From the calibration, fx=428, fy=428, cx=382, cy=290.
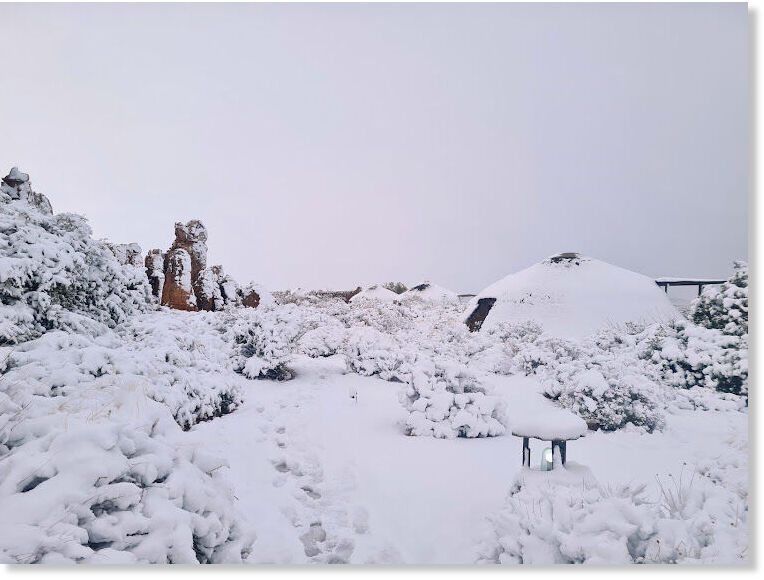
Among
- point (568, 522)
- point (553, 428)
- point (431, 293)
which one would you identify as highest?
point (431, 293)

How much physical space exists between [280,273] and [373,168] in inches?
59.3

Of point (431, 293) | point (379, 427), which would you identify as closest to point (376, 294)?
point (431, 293)

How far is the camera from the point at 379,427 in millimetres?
4539

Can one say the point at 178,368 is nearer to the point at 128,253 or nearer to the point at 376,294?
the point at 128,253

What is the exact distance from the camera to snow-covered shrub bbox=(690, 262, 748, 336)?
10.6ft

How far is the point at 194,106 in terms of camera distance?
3.99 m

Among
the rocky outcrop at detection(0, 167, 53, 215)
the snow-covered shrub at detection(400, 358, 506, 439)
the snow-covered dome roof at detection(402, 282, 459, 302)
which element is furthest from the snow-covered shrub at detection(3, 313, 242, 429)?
the snow-covered dome roof at detection(402, 282, 459, 302)

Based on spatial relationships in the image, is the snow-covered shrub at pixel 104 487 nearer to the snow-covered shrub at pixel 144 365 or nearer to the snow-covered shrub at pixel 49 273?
the snow-covered shrub at pixel 144 365

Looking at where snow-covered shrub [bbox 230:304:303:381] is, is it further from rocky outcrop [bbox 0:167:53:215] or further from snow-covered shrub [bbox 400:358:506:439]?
rocky outcrop [bbox 0:167:53:215]

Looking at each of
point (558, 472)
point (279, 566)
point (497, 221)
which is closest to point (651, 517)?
point (558, 472)

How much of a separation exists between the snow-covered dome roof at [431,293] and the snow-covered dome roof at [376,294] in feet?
0.80

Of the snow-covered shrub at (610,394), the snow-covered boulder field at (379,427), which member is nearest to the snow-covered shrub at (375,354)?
the snow-covered boulder field at (379,427)

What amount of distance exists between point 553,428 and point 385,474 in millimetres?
1505

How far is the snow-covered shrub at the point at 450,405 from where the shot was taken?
4.17 metres
